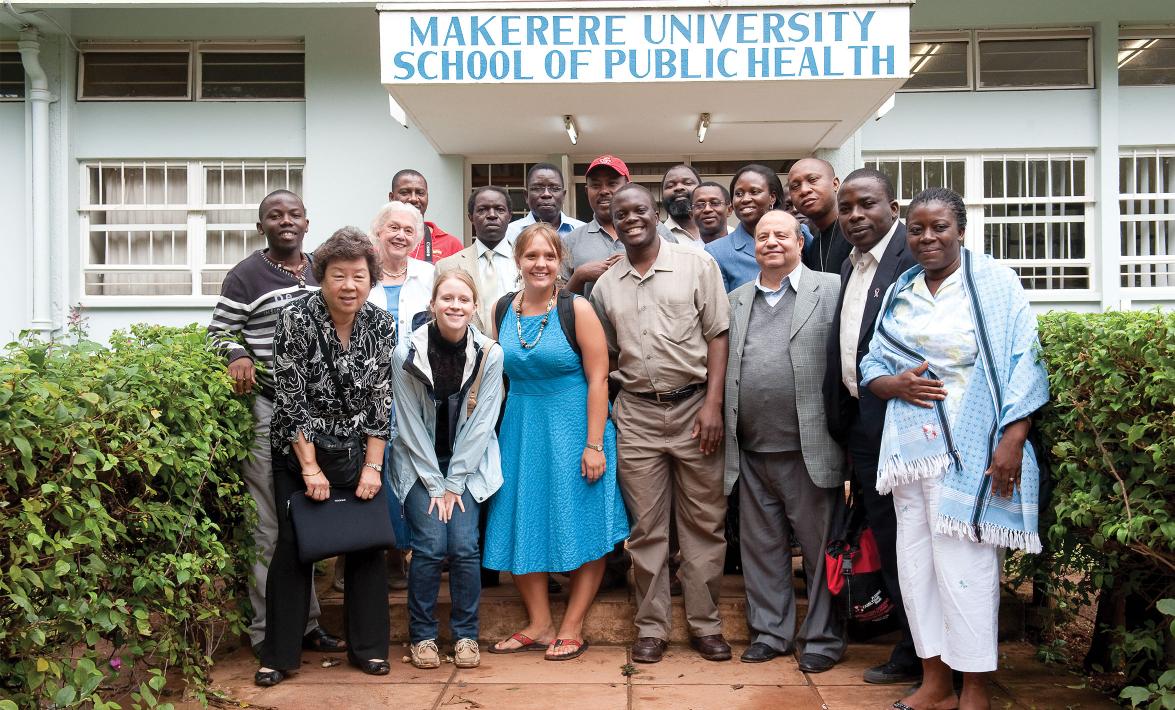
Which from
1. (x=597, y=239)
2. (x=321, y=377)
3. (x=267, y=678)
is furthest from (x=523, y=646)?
(x=597, y=239)

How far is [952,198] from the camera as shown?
12.9ft

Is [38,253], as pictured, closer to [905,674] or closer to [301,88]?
[301,88]

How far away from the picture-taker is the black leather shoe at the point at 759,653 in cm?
462

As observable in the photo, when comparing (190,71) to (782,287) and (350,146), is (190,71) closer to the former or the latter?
(350,146)

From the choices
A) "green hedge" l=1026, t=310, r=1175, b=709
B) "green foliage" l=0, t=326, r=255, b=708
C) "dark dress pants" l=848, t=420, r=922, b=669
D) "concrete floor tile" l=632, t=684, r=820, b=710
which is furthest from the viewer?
"dark dress pants" l=848, t=420, r=922, b=669

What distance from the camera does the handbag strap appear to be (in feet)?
14.3

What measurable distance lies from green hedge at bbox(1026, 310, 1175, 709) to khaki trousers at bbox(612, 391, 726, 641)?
1.41m

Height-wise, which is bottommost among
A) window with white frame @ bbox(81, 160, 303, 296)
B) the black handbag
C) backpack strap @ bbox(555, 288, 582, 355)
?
the black handbag

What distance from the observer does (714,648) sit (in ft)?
15.3

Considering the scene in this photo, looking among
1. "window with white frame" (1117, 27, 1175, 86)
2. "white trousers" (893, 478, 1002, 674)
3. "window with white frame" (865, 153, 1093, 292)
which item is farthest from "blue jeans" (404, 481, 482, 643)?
"window with white frame" (1117, 27, 1175, 86)

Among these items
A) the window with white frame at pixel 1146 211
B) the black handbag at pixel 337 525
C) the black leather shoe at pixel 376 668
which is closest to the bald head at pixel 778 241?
the black handbag at pixel 337 525

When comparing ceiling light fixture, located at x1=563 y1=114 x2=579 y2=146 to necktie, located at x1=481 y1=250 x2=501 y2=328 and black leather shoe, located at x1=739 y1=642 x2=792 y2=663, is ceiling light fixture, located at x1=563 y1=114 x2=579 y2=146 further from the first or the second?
black leather shoe, located at x1=739 y1=642 x2=792 y2=663

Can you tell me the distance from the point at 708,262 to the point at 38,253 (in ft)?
32.0

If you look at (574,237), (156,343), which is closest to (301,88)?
(574,237)
